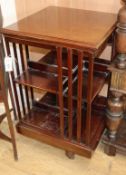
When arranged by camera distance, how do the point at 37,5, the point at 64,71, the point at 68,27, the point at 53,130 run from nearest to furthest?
the point at 68,27 < the point at 64,71 < the point at 53,130 < the point at 37,5

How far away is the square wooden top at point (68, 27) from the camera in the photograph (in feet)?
3.63

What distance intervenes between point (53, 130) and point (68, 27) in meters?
0.63

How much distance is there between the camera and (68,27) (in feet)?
4.06

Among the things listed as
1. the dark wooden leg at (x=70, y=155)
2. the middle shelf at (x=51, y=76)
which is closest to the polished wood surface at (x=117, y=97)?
the middle shelf at (x=51, y=76)

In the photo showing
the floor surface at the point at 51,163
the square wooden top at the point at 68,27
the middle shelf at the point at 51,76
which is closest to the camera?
the square wooden top at the point at 68,27

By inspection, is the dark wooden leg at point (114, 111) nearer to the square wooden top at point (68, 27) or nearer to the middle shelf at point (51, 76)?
the middle shelf at point (51, 76)

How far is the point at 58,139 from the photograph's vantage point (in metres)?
1.42

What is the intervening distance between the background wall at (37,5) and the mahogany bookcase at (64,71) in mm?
55

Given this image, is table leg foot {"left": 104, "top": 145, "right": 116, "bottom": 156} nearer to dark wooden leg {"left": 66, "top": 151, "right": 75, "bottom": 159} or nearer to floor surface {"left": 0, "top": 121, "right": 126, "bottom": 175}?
floor surface {"left": 0, "top": 121, "right": 126, "bottom": 175}

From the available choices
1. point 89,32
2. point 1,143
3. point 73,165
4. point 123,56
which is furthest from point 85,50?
point 1,143

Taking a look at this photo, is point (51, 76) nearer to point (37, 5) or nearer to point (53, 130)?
point (53, 130)

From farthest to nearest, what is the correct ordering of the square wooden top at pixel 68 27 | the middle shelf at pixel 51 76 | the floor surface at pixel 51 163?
the floor surface at pixel 51 163, the middle shelf at pixel 51 76, the square wooden top at pixel 68 27

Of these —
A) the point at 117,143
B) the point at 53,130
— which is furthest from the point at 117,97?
the point at 53,130

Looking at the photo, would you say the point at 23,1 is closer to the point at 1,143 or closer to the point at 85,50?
the point at 85,50
